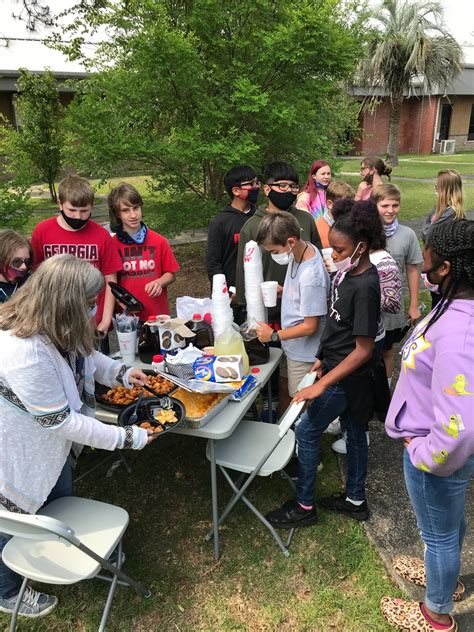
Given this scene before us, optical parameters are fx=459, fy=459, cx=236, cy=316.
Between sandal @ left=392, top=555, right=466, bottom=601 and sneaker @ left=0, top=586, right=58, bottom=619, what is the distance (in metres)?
1.76

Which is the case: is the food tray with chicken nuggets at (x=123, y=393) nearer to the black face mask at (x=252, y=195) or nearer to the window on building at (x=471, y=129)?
the black face mask at (x=252, y=195)

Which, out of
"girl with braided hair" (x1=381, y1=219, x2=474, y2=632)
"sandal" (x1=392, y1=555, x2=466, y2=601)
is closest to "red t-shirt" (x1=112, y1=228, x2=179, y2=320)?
"girl with braided hair" (x1=381, y1=219, x2=474, y2=632)

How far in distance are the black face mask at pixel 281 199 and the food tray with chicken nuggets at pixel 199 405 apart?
162cm

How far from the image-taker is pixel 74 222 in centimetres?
312

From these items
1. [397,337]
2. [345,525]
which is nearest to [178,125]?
[397,337]

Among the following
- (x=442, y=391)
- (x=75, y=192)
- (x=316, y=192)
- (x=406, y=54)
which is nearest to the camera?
(x=442, y=391)

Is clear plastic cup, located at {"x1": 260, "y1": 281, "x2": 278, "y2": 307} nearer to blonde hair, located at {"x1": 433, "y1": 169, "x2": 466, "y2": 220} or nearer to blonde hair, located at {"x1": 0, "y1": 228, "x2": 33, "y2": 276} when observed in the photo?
blonde hair, located at {"x1": 0, "y1": 228, "x2": 33, "y2": 276}

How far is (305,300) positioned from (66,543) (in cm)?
167

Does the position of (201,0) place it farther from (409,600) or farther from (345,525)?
(409,600)

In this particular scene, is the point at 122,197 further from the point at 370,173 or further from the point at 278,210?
the point at 370,173

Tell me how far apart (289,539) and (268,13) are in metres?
5.93

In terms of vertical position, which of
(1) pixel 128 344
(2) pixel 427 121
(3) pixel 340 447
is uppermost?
(2) pixel 427 121

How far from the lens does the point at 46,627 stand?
2234 millimetres

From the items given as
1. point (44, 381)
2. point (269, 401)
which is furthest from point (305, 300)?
point (44, 381)
